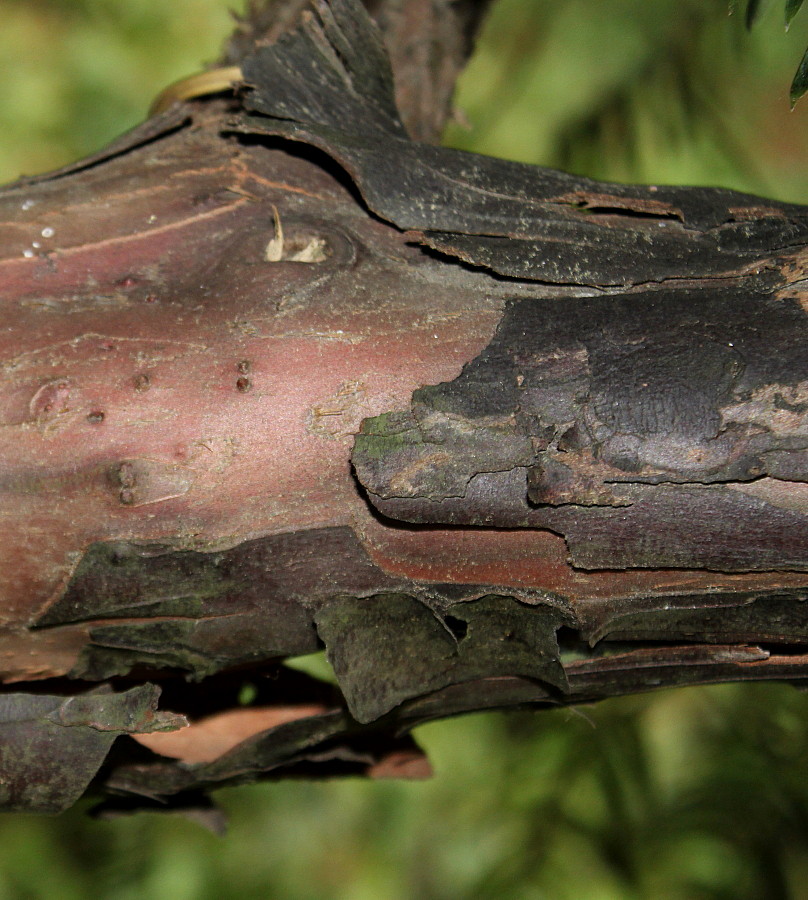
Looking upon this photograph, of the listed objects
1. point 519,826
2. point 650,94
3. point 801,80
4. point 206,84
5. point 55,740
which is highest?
point 650,94

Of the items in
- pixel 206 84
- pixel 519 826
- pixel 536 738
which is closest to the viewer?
pixel 206 84

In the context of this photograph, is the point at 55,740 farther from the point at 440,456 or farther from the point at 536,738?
the point at 536,738

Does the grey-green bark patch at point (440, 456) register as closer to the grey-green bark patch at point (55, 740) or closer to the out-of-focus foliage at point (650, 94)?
the grey-green bark patch at point (55, 740)

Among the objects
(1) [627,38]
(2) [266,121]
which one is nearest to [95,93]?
(1) [627,38]

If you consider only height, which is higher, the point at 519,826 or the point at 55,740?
the point at 55,740

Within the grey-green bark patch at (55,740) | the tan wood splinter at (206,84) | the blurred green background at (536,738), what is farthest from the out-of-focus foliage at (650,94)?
the grey-green bark patch at (55,740)

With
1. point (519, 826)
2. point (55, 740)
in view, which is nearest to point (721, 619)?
point (55, 740)
